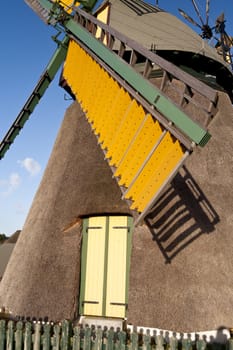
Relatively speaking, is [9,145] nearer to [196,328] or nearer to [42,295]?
[42,295]

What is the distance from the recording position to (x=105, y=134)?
8680mm

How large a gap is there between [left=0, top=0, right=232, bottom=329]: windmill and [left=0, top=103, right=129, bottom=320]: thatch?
0.08ft

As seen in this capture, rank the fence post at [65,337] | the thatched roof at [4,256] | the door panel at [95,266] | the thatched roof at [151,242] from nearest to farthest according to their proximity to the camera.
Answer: the fence post at [65,337] < the thatched roof at [151,242] < the door panel at [95,266] < the thatched roof at [4,256]

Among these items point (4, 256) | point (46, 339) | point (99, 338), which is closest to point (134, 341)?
point (99, 338)

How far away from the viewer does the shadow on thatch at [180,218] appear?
27.1 ft

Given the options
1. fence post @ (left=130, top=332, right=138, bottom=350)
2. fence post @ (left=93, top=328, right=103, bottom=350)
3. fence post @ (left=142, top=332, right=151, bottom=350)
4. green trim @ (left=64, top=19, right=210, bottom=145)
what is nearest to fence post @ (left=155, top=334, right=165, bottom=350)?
fence post @ (left=142, top=332, right=151, bottom=350)

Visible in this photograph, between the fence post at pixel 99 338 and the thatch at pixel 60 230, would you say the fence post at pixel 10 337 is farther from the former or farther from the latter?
the thatch at pixel 60 230

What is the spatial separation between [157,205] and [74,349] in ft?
11.7

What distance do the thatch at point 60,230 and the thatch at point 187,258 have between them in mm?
1159

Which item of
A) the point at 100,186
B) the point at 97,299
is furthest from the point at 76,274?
the point at 100,186

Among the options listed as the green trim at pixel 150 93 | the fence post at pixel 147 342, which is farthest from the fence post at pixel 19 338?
the green trim at pixel 150 93

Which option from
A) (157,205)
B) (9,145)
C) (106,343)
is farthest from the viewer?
(9,145)

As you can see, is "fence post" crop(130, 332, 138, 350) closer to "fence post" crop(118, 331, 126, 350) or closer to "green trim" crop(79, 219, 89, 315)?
"fence post" crop(118, 331, 126, 350)

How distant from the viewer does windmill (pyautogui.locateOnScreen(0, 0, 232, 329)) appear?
6754mm
